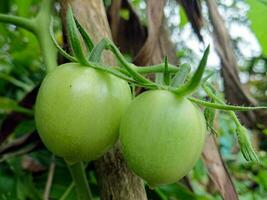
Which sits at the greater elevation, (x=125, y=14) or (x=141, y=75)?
(x=141, y=75)

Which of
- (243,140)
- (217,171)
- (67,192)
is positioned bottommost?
(67,192)

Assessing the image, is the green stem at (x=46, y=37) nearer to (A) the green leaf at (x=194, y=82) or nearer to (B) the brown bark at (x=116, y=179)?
(B) the brown bark at (x=116, y=179)

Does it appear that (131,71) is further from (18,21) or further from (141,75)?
(18,21)

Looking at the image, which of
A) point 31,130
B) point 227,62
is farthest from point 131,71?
point 31,130

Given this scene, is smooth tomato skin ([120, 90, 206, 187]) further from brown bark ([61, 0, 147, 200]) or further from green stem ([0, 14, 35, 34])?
green stem ([0, 14, 35, 34])

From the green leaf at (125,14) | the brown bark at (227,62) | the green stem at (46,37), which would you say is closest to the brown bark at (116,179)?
the green stem at (46,37)

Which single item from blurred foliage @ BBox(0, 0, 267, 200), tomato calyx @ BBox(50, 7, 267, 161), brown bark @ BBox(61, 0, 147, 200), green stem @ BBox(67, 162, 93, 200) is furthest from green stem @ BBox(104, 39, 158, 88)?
blurred foliage @ BBox(0, 0, 267, 200)

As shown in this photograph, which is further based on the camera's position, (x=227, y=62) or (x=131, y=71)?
(x=227, y=62)
